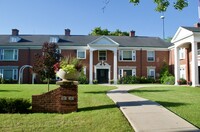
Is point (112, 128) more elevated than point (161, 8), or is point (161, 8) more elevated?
point (161, 8)

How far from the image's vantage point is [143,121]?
7.41 metres

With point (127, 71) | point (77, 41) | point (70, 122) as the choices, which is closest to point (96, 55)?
point (77, 41)

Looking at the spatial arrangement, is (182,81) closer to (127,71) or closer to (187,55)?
(187,55)

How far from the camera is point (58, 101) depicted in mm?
9445

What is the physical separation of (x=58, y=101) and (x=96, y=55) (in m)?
28.9

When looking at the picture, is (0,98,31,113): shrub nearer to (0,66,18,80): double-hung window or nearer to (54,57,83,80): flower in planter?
(54,57,83,80): flower in planter

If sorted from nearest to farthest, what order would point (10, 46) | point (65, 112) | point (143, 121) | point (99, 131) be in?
point (99, 131) → point (143, 121) → point (65, 112) → point (10, 46)

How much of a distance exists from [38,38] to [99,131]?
3523cm

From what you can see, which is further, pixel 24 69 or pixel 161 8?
pixel 24 69

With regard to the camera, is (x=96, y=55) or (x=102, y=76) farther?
(x=102, y=76)

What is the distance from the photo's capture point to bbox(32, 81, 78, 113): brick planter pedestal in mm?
9336

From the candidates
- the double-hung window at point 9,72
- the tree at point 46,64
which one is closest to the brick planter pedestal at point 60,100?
the tree at point 46,64

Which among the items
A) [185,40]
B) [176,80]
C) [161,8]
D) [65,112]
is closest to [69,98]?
[65,112]

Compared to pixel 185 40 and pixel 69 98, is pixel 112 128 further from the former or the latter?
pixel 185 40
